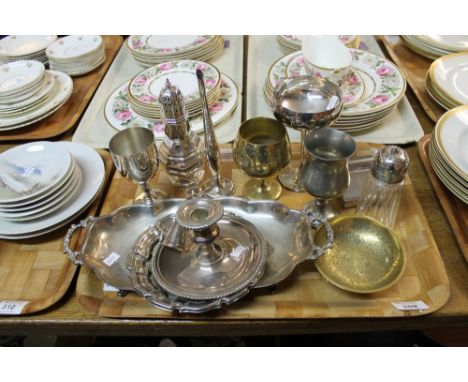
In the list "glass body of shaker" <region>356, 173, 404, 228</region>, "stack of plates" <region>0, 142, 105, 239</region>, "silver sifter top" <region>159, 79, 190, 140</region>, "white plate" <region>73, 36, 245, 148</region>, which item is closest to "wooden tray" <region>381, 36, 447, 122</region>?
"glass body of shaker" <region>356, 173, 404, 228</region>

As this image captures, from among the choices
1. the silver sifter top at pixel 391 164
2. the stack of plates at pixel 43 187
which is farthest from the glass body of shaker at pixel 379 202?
the stack of plates at pixel 43 187

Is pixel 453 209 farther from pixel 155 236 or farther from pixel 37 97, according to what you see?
pixel 37 97

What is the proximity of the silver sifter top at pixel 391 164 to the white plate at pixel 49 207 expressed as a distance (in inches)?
19.9

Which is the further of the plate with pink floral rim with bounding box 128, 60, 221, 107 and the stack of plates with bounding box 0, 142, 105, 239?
the plate with pink floral rim with bounding box 128, 60, 221, 107

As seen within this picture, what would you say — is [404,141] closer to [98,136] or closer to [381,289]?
[381,289]

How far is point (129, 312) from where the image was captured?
51cm

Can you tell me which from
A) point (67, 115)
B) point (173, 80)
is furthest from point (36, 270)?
point (173, 80)

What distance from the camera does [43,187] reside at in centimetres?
61

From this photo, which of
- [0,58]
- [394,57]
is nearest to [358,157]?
[394,57]

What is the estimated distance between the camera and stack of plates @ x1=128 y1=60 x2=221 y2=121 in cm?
81

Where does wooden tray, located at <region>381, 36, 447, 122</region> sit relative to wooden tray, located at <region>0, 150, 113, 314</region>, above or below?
above

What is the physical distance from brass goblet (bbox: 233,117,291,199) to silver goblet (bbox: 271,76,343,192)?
3 cm

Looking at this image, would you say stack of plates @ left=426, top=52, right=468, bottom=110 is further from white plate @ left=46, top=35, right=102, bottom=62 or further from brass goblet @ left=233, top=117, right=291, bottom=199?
white plate @ left=46, top=35, right=102, bottom=62
